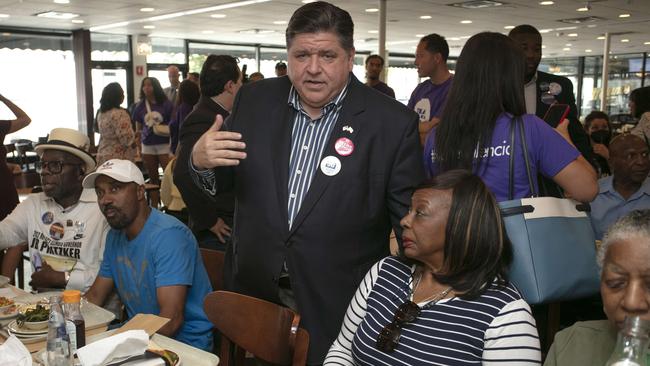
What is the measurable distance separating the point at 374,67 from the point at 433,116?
2094mm

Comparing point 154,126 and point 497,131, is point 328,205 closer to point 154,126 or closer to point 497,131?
point 497,131

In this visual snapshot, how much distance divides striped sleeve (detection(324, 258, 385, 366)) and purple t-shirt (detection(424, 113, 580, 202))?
0.53m

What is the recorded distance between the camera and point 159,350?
1840mm

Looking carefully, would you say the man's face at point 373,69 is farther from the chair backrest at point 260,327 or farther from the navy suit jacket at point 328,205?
the chair backrest at point 260,327

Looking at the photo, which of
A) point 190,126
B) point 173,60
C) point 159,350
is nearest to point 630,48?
point 173,60

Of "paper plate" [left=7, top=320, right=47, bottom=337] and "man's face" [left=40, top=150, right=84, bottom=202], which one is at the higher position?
"man's face" [left=40, top=150, right=84, bottom=202]

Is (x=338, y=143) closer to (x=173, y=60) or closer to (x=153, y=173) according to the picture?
(x=153, y=173)

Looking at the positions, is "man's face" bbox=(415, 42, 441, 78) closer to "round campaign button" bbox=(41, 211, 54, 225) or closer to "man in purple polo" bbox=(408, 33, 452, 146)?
"man in purple polo" bbox=(408, 33, 452, 146)

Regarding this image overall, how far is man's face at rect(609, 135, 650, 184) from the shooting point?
3430 mm

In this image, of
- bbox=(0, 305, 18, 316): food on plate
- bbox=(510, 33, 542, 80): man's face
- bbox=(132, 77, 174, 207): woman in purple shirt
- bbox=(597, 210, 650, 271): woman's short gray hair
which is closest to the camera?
bbox=(597, 210, 650, 271): woman's short gray hair

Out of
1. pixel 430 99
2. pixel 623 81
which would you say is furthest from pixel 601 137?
pixel 623 81

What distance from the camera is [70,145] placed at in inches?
118

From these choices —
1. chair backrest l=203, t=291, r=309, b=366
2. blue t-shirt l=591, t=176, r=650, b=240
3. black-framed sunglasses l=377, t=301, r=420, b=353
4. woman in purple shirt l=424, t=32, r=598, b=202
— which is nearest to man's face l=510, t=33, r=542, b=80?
blue t-shirt l=591, t=176, r=650, b=240

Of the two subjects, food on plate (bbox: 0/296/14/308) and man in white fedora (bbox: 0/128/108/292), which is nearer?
food on plate (bbox: 0/296/14/308)
